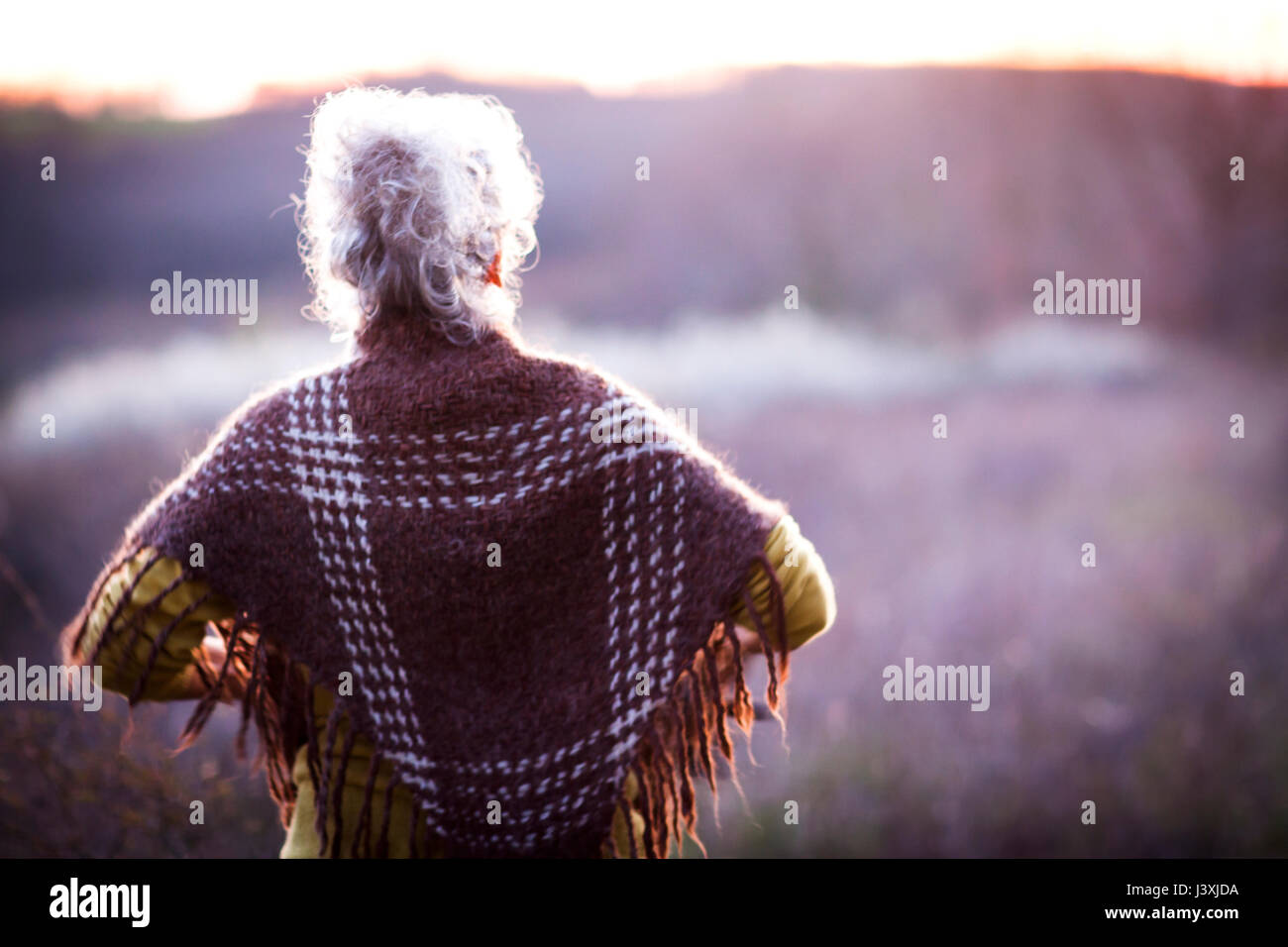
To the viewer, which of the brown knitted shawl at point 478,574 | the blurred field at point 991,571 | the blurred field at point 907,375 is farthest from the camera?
the blurred field at point 907,375

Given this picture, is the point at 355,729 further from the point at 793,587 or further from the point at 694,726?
the point at 793,587

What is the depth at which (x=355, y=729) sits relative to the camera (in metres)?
1.34

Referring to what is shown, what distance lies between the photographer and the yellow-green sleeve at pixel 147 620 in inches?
Result: 50.7

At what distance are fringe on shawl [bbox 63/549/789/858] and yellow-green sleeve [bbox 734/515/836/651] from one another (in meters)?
0.02

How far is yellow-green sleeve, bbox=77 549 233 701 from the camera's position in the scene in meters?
1.29

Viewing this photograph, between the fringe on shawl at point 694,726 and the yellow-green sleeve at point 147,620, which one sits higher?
the yellow-green sleeve at point 147,620

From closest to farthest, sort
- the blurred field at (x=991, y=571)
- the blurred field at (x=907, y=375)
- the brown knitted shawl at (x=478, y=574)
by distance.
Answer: the brown knitted shawl at (x=478, y=574), the blurred field at (x=991, y=571), the blurred field at (x=907, y=375)

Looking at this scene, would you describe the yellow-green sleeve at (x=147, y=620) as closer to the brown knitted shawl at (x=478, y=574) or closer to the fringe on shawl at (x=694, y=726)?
the brown knitted shawl at (x=478, y=574)

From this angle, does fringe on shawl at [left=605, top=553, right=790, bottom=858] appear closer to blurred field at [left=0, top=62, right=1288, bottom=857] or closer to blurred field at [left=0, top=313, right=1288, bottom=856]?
blurred field at [left=0, top=313, right=1288, bottom=856]

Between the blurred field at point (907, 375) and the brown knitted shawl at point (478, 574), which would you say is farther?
the blurred field at point (907, 375)

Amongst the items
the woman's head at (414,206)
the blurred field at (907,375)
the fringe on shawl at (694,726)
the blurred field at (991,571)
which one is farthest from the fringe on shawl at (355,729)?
the blurred field at (907,375)

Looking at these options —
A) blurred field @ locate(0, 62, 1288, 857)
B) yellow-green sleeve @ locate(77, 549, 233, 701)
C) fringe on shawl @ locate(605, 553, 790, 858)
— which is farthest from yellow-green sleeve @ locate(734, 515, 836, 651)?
blurred field @ locate(0, 62, 1288, 857)

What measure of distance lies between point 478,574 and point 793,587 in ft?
1.58

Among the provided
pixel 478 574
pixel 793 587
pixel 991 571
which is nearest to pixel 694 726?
pixel 793 587
